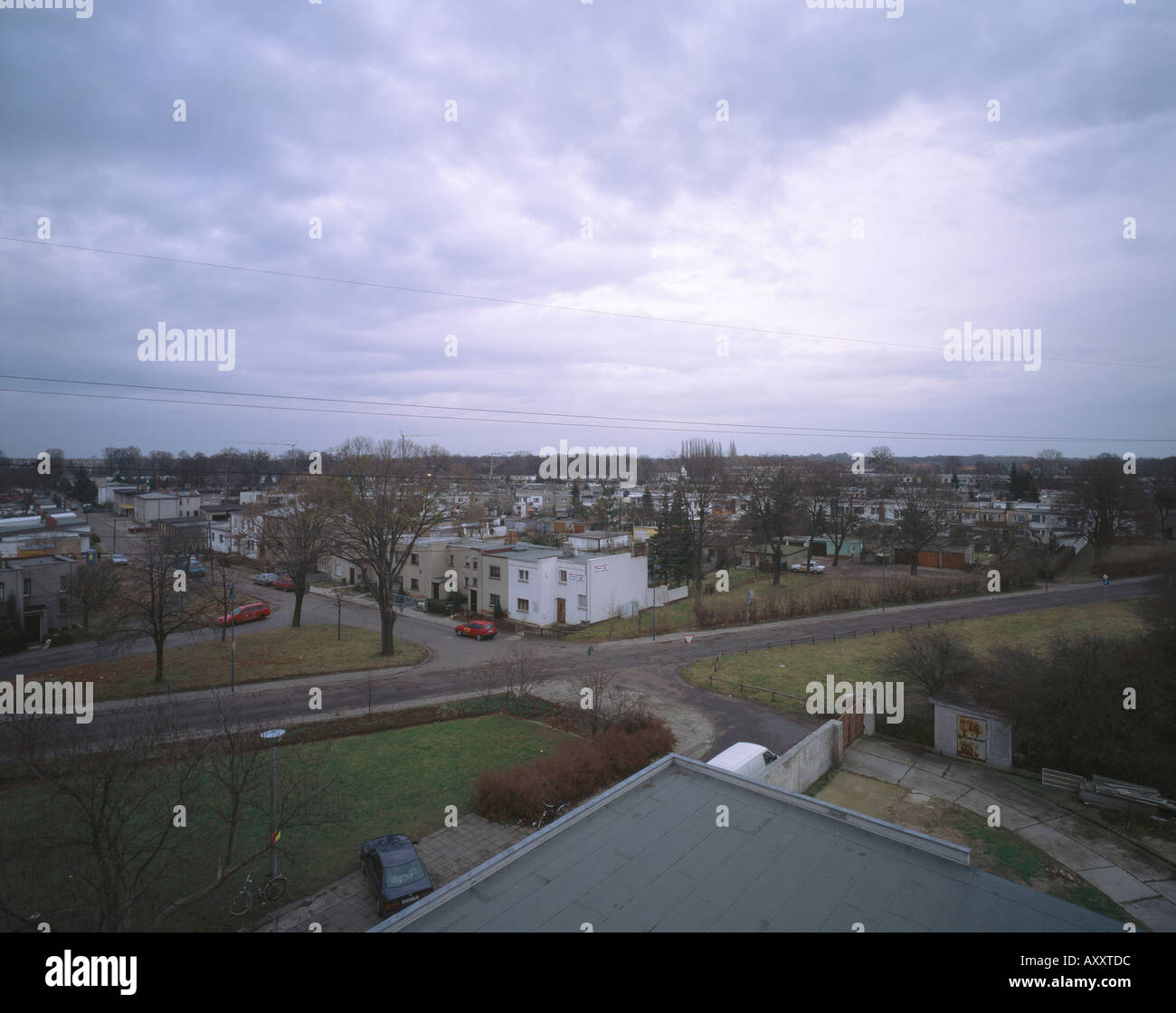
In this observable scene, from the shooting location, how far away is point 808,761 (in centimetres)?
1445

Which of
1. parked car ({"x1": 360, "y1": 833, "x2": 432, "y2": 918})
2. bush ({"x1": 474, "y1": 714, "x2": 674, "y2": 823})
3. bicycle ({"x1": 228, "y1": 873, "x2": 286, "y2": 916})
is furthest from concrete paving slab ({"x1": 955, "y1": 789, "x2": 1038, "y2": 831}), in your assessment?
bicycle ({"x1": 228, "y1": 873, "x2": 286, "y2": 916})

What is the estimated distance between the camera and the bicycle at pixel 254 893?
980 cm

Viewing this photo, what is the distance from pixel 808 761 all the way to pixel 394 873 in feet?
32.6

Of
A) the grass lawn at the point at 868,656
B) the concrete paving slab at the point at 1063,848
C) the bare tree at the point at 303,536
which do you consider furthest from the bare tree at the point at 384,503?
the concrete paving slab at the point at 1063,848

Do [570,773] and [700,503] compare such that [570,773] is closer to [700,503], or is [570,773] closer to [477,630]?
[477,630]

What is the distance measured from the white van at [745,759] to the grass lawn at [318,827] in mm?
5118

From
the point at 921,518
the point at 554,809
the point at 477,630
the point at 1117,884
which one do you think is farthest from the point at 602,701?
the point at 921,518

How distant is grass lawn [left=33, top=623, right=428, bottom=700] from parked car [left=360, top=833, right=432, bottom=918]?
14631mm

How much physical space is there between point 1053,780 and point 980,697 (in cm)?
305

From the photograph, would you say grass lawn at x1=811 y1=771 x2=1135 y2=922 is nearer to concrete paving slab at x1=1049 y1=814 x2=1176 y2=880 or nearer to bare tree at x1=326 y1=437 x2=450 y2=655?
concrete paving slab at x1=1049 y1=814 x2=1176 y2=880

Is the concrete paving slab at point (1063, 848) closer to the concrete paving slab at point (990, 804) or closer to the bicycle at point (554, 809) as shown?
the concrete paving slab at point (990, 804)
